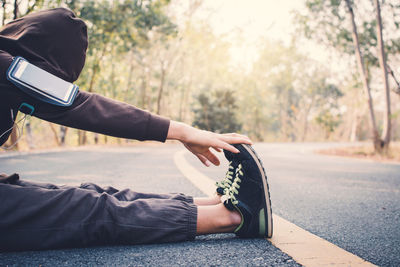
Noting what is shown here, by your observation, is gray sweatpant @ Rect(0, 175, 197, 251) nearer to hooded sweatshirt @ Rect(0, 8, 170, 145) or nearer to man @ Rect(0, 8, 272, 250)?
man @ Rect(0, 8, 272, 250)

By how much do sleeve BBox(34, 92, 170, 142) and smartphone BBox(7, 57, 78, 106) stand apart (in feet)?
0.16

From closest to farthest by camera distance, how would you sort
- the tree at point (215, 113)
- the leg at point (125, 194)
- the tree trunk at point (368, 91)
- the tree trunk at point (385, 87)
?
the leg at point (125, 194)
the tree trunk at point (385, 87)
the tree trunk at point (368, 91)
the tree at point (215, 113)

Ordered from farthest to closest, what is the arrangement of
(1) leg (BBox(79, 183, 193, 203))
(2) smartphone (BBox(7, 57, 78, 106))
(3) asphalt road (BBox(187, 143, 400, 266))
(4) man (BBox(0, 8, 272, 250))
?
(1) leg (BBox(79, 183, 193, 203)), (3) asphalt road (BBox(187, 143, 400, 266)), (4) man (BBox(0, 8, 272, 250)), (2) smartphone (BBox(7, 57, 78, 106))

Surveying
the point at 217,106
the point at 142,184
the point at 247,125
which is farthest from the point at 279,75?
the point at 142,184

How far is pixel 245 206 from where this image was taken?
169 centimetres

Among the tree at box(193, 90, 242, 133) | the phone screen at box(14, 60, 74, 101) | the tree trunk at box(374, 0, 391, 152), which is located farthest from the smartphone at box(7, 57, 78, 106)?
the tree at box(193, 90, 242, 133)

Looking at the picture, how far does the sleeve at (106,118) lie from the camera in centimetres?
137

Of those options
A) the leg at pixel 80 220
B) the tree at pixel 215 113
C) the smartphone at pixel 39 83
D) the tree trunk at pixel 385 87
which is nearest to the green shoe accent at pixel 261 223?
the leg at pixel 80 220

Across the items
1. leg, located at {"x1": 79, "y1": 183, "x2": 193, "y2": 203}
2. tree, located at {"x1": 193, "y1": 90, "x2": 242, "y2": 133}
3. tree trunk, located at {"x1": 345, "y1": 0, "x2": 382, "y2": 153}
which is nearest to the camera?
leg, located at {"x1": 79, "y1": 183, "x2": 193, "y2": 203}

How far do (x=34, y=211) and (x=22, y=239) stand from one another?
0.43 ft

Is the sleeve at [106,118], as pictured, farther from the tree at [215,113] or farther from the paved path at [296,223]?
the tree at [215,113]

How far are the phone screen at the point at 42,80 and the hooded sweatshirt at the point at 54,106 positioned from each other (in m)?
0.06

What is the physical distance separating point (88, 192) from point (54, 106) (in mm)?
487

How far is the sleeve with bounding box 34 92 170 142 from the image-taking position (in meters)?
1.37
